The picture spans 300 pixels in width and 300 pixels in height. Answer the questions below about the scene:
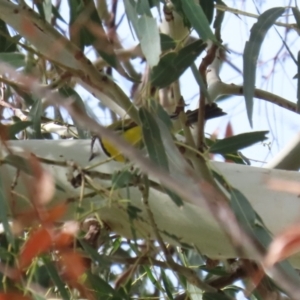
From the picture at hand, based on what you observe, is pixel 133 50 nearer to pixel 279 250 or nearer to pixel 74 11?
pixel 74 11

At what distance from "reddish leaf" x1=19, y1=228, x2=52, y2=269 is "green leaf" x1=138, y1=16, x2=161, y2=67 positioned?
0.19m

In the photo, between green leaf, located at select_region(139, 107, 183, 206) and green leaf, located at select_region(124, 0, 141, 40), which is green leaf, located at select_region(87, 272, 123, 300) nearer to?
green leaf, located at select_region(139, 107, 183, 206)

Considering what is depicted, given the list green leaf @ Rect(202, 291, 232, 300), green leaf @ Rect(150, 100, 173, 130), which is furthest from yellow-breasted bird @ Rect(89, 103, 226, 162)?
green leaf @ Rect(202, 291, 232, 300)

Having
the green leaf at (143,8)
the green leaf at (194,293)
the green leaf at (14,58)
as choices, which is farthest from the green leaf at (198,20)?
the green leaf at (194,293)

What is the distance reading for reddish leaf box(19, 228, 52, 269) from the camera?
596 millimetres

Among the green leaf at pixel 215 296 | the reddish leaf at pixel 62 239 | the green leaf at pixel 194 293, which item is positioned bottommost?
the green leaf at pixel 194 293

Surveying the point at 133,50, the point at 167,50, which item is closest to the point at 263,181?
the point at 167,50

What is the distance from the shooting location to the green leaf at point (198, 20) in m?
0.61

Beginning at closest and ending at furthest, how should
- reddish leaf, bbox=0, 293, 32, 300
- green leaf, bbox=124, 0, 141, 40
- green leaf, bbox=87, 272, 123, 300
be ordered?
reddish leaf, bbox=0, 293, 32, 300, green leaf, bbox=124, 0, 141, 40, green leaf, bbox=87, 272, 123, 300

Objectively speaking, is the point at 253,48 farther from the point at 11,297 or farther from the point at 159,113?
the point at 11,297

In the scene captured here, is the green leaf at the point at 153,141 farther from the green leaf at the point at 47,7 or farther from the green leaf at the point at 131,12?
the green leaf at the point at 47,7

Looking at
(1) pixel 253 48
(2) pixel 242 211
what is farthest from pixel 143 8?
(2) pixel 242 211

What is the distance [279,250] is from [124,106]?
254 millimetres

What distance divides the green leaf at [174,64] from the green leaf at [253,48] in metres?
0.05
